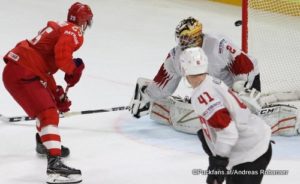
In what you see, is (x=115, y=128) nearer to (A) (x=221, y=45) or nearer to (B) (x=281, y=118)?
(A) (x=221, y=45)

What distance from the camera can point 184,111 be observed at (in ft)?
14.7

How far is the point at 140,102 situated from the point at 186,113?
1.12ft

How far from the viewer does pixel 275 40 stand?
21.2 feet

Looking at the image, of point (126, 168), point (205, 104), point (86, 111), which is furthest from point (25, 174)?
point (205, 104)

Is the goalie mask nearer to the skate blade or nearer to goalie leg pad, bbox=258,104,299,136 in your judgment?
goalie leg pad, bbox=258,104,299,136

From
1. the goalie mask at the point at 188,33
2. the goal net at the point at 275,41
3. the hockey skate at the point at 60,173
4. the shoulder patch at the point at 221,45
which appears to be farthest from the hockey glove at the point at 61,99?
the goal net at the point at 275,41

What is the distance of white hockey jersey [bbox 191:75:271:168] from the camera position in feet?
9.06

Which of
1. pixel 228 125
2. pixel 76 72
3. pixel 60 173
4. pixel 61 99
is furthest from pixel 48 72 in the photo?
pixel 228 125

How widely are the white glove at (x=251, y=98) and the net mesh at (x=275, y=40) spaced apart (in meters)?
1.24

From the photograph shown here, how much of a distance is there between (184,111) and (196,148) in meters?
0.30

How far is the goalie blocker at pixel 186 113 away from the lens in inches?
175

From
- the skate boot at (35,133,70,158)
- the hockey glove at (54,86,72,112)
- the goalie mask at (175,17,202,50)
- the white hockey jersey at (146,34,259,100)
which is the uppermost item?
the goalie mask at (175,17,202,50)

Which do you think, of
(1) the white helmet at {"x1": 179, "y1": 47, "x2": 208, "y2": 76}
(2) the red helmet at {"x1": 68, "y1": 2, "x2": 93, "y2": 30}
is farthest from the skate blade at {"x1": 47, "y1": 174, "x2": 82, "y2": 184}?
(1) the white helmet at {"x1": 179, "y1": 47, "x2": 208, "y2": 76}

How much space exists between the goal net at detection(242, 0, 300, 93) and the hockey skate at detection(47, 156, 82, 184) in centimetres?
215
